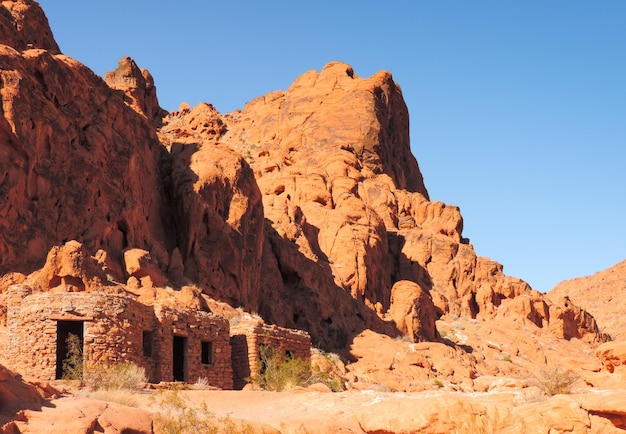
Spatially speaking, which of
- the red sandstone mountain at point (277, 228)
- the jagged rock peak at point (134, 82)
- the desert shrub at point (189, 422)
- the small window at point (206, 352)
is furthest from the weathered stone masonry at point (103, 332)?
the jagged rock peak at point (134, 82)

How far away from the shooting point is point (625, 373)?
1653 cm

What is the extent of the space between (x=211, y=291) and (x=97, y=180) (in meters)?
6.47

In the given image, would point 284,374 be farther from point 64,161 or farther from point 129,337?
point 64,161

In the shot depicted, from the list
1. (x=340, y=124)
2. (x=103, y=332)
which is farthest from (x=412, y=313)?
(x=103, y=332)

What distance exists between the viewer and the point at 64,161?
3073 centimetres

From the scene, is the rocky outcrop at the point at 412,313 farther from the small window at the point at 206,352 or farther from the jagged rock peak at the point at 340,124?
the small window at the point at 206,352

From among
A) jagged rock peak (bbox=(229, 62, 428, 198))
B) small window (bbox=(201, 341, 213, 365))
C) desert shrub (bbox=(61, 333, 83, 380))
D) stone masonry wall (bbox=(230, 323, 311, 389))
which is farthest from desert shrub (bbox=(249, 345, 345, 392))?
jagged rock peak (bbox=(229, 62, 428, 198))

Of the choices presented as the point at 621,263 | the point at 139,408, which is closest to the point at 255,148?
the point at 139,408

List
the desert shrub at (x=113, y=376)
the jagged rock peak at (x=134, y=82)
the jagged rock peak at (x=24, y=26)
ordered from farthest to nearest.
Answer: the jagged rock peak at (x=134, y=82)
the jagged rock peak at (x=24, y=26)
the desert shrub at (x=113, y=376)

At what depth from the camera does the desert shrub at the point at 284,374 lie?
81.8 feet

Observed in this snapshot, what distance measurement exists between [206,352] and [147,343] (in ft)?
9.68

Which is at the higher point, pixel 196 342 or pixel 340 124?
pixel 340 124

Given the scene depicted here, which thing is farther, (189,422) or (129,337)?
(129,337)

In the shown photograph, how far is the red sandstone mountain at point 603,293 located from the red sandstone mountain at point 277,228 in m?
32.4
